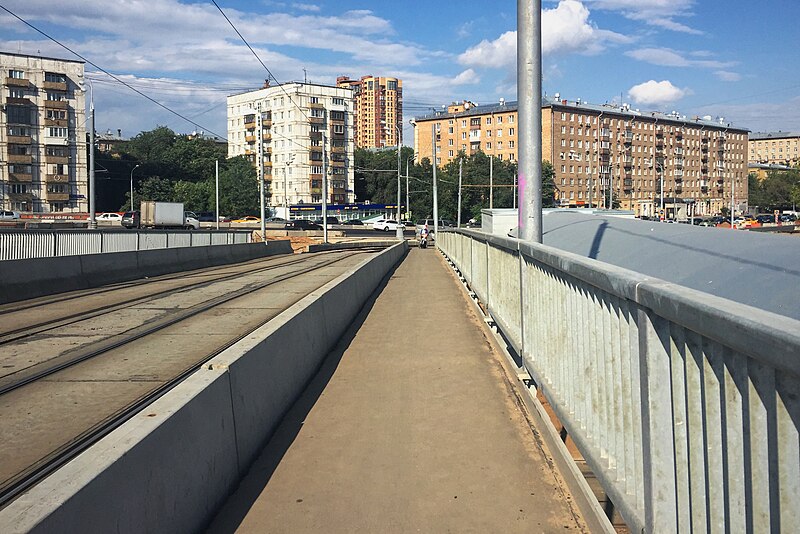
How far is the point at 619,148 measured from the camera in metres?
135

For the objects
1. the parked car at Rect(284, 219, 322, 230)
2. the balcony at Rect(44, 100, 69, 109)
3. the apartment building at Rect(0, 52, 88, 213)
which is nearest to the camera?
the apartment building at Rect(0, 52, 88, 213)

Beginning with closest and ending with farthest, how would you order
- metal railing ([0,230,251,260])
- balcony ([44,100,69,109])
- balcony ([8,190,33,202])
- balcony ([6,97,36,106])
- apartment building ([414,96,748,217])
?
metal railing ([0,230,251,260])
balcony ([6,97,36,106])
balcony ([44,100,69,109])
balcony ([8,190,33,202])
apartment building ([414,96,748,217])

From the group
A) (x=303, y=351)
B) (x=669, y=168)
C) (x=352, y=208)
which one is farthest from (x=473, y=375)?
(x=669, y=168)

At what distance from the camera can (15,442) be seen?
223 inches

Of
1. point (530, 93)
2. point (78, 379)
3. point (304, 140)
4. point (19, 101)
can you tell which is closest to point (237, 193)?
point (304, 140)

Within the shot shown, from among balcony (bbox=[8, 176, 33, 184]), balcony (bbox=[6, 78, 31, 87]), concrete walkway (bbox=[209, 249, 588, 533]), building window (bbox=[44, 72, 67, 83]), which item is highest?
building window (bbox=[44, 72, 67, 83])

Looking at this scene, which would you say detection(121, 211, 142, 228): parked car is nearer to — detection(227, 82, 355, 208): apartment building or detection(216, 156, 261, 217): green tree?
detection(216, 156, 261, 217): green tree

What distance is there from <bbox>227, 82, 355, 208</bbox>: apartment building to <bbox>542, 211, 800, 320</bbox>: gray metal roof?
103m

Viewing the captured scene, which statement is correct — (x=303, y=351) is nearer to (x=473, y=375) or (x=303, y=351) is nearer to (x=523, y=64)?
(x=473, y=375)

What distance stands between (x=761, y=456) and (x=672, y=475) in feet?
2.82

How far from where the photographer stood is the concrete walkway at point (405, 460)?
4.68 m

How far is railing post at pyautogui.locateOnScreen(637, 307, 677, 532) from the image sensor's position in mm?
3197

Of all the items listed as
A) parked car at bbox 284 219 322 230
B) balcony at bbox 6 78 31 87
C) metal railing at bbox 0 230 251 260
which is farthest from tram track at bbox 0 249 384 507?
balcony at bbox 6 78 31 87

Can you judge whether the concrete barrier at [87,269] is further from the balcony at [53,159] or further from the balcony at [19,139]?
the balcony at [53,159]
